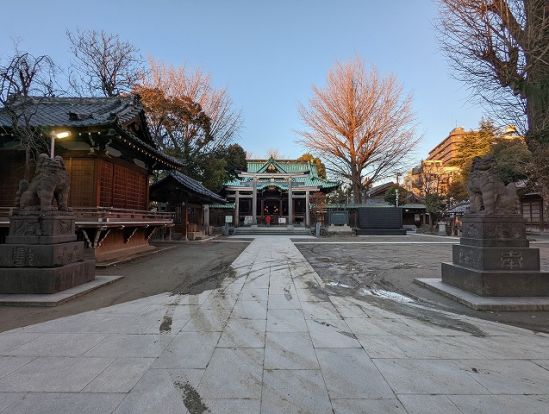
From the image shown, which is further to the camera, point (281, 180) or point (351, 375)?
point (281, 180)

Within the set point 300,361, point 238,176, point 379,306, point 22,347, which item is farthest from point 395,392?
point 238,176

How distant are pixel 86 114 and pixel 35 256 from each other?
6.21 m

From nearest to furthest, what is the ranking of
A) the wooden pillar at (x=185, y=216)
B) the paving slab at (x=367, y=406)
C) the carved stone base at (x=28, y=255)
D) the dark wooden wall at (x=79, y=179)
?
the paving slab at (x=367, y=406) < the carved stone base at (x=28, y=255) < the dark wooden wall at (x=79, y=179) < the wooden pillar at (x=185, y=216)

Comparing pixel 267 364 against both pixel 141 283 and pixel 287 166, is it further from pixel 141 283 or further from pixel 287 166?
pixel 287 166

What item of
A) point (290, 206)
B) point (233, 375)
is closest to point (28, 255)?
point (233, 375)

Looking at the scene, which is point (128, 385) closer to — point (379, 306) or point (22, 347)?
point (22, 347)

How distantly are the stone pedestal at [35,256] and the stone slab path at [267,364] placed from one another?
1.72m

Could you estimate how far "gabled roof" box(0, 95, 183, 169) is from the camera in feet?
33.2

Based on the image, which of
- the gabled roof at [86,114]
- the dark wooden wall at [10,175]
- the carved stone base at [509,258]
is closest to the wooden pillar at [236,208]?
the gabled roof at [86,114]

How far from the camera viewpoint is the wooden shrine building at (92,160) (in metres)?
10.3

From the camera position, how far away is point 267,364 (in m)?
3.39

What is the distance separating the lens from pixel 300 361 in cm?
346

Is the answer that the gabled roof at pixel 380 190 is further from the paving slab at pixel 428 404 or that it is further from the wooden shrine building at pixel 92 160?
the paving slab at pixel 428 404

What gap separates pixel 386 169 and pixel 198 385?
33.0m
